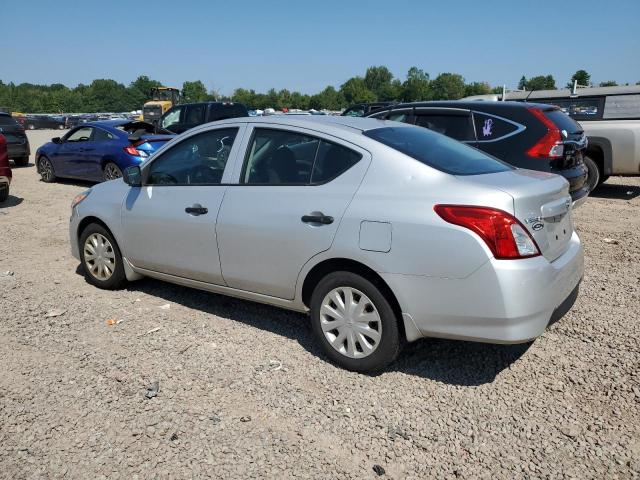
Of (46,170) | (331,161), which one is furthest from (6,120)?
(331,161)

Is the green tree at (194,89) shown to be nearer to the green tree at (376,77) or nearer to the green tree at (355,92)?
the green tree at (355,92)

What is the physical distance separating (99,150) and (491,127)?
7.93 metres

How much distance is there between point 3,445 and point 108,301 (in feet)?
7.19

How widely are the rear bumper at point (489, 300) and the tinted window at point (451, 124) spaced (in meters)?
4.08

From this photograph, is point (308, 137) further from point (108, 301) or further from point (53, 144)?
point (53, 144)

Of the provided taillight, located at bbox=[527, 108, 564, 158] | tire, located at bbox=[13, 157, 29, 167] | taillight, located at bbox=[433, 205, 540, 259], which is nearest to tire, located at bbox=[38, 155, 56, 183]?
tire, located at bbox=[13, 157, 29, 167]

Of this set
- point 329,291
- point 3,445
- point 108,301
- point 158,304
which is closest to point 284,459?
point 329,291

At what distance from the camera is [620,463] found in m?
2.66

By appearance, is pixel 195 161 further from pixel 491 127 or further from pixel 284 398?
pixel 491 127

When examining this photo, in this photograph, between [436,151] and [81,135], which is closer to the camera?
[436,151]

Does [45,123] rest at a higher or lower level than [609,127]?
lower

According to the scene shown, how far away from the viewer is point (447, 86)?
135250 mm

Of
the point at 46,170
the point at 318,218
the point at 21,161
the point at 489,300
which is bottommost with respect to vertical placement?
the point at 21,161

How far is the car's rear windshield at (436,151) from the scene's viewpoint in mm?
3527
